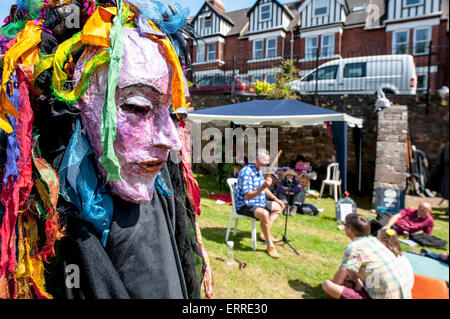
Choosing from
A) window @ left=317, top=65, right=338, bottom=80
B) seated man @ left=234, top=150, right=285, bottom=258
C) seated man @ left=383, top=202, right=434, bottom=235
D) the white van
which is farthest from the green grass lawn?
window @ left=317, top=65, right=338, bottom=80

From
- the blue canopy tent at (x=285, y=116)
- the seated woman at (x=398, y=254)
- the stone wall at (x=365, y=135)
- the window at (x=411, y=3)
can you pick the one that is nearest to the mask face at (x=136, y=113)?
the seated woman at (x=398, y=254)

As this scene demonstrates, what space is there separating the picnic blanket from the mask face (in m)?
3.88

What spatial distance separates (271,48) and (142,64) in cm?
1871

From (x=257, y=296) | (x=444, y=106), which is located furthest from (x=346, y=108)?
(x=257, y=296)

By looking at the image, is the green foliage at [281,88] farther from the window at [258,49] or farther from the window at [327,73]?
the window at [258,49]

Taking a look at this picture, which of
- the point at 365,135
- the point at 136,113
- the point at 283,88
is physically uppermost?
the point at 283,88

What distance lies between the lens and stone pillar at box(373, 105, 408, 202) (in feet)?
21.2

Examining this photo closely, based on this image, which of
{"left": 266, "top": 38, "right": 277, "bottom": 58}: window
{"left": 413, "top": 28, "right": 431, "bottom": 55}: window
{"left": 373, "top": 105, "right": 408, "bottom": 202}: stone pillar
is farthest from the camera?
{"left": 266, "top": 38, "right": 277, "bottom": 58}: window

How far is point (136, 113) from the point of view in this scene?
0.96 meters

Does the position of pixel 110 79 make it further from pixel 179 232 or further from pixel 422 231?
pixel 422 231

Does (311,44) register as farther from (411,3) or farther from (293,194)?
(293,194)

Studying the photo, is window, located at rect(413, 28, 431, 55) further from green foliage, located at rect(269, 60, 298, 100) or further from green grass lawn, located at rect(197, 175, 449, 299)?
green grass lawn, located at rect(197, 175, 449, 299)

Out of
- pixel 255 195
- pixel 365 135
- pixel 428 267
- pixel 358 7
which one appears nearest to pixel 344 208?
pixel 428 267
